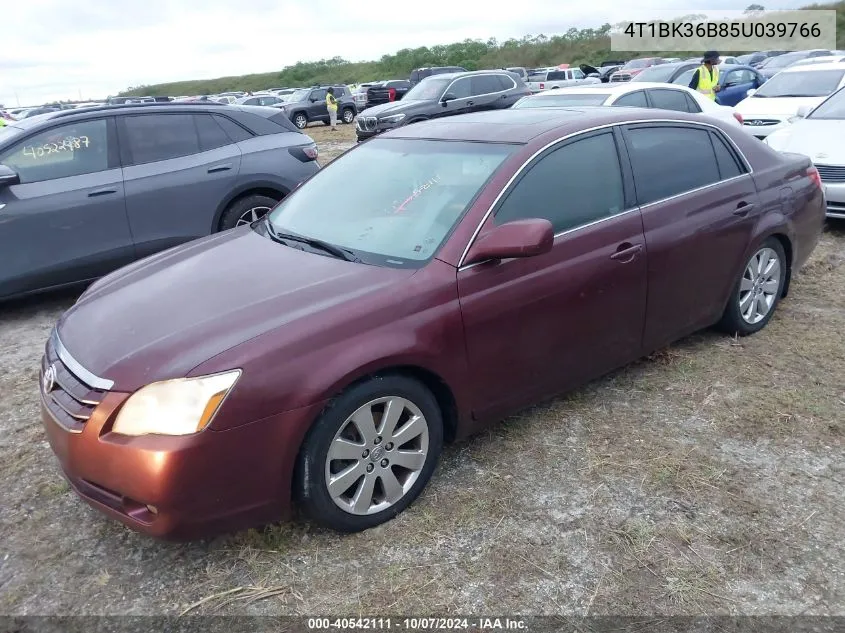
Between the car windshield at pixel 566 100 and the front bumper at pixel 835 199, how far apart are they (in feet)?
8.62

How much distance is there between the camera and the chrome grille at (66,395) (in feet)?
8.39

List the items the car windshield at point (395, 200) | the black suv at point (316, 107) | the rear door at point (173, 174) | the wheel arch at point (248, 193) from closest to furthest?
1. the car windshield at point (395, 200)
2. the rear door at point (173, 174)
3. the wheel arch at point (248, 193)
4. the black suv at point (316, 107)

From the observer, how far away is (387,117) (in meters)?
15.3

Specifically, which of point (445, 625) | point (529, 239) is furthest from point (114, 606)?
point (529, 239)

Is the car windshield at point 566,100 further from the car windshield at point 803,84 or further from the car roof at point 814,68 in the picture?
the car roof at point 814,68

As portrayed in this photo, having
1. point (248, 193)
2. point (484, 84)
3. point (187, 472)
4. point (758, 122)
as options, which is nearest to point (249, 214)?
point (248, 193)

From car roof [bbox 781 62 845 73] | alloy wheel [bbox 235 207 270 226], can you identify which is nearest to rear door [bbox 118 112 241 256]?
alloy wheel [bbox 235 207 270 226]

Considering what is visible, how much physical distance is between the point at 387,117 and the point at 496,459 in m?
13.0

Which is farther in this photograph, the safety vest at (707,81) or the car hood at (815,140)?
the safety vest at (707,81)

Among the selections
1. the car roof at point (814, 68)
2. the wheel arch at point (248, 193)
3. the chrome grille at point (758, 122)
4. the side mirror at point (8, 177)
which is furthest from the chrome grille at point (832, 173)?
the side mirror at point (8, 177)

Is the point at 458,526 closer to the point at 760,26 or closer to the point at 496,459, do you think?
the point at 496,459

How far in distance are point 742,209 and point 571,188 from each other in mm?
1404

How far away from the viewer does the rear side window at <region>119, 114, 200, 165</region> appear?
237 inches

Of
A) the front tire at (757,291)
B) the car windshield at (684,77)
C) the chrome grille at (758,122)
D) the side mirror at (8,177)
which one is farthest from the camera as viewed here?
the car windshield at (684,77)
